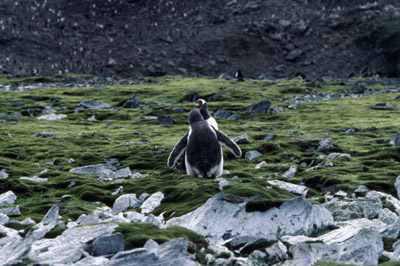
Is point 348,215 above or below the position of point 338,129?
above

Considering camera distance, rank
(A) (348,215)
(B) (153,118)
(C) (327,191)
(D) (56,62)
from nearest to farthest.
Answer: (A) (348,215) → (C) (327,191) → (B) (153,118) → (D) (56,62)

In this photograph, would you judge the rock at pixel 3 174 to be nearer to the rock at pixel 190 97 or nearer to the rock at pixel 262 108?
the rock at pixel 262 108

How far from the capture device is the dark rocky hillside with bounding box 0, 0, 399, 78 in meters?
64.6

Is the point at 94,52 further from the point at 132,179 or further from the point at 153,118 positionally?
the point at 132,179

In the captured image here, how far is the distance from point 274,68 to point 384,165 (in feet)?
189

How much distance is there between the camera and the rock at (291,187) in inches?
359

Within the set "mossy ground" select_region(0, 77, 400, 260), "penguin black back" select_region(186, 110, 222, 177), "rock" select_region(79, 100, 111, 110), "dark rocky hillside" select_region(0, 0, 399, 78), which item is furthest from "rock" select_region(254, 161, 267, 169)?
"dark rocky hillside" select_region(0, 0, 399, 78)

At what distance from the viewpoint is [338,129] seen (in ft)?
59.4

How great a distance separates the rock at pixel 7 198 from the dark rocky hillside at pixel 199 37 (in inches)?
2082

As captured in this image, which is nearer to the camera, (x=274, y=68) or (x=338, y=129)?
(x=338, y=129)

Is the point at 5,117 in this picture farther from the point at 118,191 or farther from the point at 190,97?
the point at 118,191

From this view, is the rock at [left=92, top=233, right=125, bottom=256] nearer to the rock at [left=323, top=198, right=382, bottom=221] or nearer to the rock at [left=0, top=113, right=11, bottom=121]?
the rock at [left=323, top=198, right=382, bottom=221]

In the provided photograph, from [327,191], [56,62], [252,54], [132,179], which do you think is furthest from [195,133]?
[252,54]

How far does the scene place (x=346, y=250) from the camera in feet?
18.3
